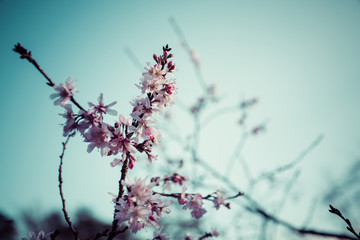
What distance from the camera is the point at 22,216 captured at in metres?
20.3

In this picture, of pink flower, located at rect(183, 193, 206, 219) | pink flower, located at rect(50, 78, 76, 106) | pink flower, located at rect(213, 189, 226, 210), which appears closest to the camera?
pink flower, located at rect(50, 78, 76, 106)

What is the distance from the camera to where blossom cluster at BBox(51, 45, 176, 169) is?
1.31 m

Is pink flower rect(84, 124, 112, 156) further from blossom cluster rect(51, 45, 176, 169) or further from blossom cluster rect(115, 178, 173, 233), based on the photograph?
blossom cluster rect(115, 178, 173, 233)

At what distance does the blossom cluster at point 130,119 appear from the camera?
1.31m

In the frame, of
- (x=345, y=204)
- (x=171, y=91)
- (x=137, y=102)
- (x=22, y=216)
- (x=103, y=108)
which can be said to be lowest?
(x=22, y=216)

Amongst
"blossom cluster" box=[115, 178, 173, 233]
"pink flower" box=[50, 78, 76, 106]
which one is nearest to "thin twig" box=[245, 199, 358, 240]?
"blossom cluster" box=[115, 178, 173, 233]

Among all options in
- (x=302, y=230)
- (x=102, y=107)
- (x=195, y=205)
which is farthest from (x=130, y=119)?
(x=302, y=230)

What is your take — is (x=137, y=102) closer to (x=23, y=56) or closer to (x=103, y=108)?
(x=103, y=108)

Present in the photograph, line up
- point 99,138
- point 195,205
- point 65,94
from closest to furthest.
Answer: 1. point 65,94
2. point 99,138
3. point 195,205

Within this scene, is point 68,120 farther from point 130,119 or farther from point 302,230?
point 302,230

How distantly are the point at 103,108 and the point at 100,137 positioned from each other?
22cm

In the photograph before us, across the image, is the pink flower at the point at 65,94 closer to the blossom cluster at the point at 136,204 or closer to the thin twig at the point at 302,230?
the blossom cluster at the point at 136,204

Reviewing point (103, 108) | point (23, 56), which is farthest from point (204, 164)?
point (23, 56)

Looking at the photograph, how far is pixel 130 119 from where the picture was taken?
4.82 ft
